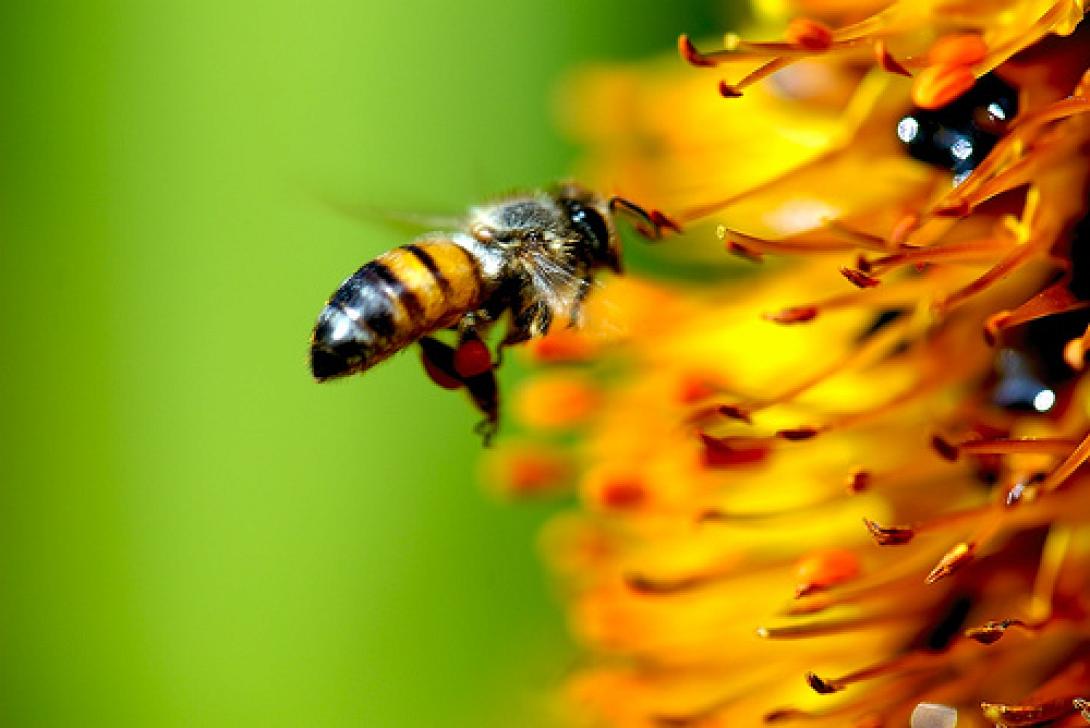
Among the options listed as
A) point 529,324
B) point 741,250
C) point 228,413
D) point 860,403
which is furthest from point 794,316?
point 228,413

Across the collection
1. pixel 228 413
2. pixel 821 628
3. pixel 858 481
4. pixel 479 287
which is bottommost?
pixel 821 628

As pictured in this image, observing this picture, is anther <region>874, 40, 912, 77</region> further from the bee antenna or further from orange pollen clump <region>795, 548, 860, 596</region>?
orange pollen clump <region>795, 548, 860, 596</region>

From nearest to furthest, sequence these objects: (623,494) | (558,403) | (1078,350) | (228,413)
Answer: (1078,350) < (623,494) < (558,403) < (228,413)

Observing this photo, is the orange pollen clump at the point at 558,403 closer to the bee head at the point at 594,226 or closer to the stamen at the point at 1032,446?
the bee head at the point at 594,226

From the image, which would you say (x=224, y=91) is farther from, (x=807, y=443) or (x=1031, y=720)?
(x=1031, y=720)

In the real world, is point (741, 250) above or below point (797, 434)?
above

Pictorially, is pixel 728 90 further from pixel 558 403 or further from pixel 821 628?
pixel 558 403

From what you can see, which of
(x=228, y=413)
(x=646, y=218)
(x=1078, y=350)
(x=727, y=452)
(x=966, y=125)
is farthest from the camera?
(x=228, y=413)

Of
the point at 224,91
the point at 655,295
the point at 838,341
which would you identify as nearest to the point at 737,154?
the point at 655,295
